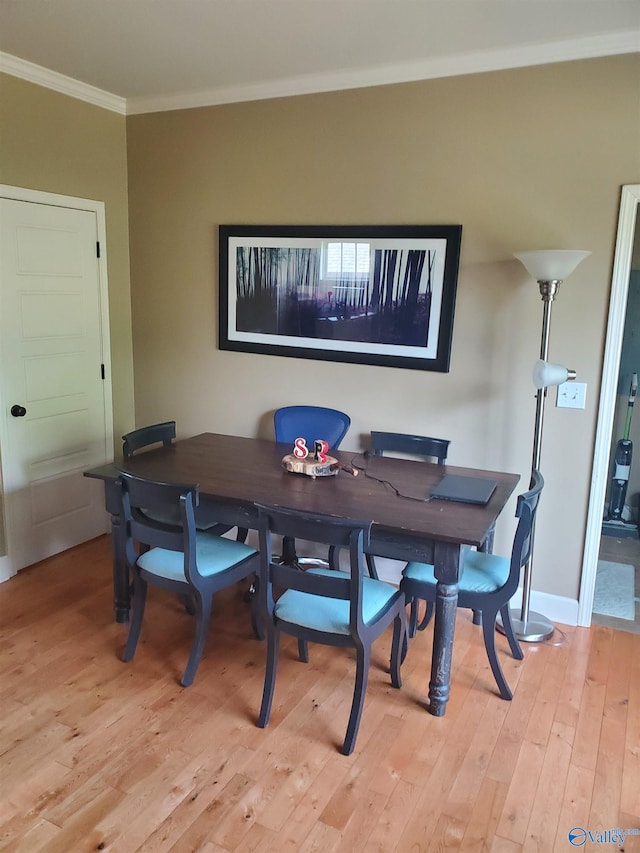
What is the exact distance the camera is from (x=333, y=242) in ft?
11.3

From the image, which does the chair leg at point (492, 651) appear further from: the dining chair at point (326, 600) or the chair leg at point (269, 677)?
the chair leg at point (269, 677)

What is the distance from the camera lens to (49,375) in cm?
371

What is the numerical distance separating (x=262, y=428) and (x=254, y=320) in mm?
648

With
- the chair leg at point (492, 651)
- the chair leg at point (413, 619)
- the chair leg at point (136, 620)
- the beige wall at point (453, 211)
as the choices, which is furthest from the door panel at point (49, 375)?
the chair leg at point (492, 651)

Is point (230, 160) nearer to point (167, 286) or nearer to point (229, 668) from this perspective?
point (167, 286)

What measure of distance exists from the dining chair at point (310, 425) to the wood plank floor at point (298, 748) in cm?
103

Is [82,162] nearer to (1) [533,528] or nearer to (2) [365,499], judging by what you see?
(2) [365,499]

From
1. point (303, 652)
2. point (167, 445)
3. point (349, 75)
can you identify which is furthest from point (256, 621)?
point (349, 75)

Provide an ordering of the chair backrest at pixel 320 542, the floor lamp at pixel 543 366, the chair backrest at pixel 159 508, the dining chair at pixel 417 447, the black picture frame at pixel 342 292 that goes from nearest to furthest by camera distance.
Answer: the chair backrest at pixel 320 542 < the chair backrest at pixel 159 508 < the floor lamp at pixel 543 366 < the dining chair at pixel 417 447 < the black picture frame at pixel 342 292

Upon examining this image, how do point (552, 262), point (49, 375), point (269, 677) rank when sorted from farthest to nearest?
point (49, 375) < point (552, 262) < point (269, 677)

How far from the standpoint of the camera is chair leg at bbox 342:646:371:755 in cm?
225

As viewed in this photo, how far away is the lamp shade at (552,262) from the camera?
2666 mm

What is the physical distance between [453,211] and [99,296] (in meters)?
2.21

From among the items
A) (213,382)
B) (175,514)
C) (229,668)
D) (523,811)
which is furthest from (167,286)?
(523,811)
